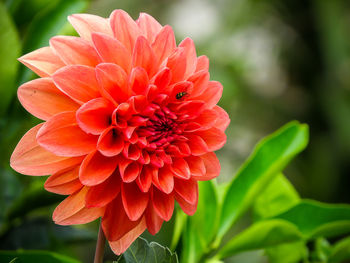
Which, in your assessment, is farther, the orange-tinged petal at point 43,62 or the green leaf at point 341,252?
the green leaf at point 341,252

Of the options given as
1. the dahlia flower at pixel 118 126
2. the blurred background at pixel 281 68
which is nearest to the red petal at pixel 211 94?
the dahlia flower at pixel 118 126

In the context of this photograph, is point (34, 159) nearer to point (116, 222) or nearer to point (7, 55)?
point (116, 222)

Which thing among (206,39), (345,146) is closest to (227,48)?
(206,39)

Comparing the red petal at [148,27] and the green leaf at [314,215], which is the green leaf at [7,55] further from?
the green leaf at [314,215]

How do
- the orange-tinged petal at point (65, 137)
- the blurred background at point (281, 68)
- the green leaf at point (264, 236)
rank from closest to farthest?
1. the orange-tinged petal at point (65, 137)
2. the green leaf at point (264, 236)
3. the blurred background at point (281, 68)

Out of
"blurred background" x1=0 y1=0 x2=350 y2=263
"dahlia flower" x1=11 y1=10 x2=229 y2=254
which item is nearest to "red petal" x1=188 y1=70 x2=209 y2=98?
"dahlia flower" x1=11 y1=10 x2=229 y2=254

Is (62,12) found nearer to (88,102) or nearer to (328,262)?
(88,102)
